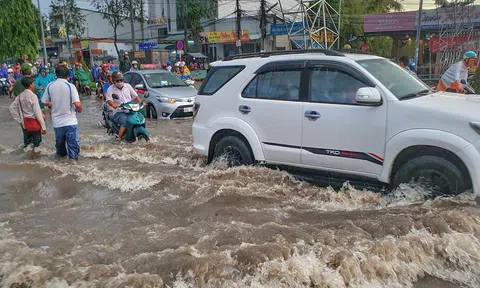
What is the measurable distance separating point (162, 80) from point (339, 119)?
9713 mm

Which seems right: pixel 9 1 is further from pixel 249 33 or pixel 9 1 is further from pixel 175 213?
pixel 175 213

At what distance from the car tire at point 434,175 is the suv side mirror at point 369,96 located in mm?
745

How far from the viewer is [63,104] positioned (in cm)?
728

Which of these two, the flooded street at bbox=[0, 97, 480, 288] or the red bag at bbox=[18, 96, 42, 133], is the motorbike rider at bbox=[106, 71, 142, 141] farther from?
the flooded street at bbox=[0, 97, 480, 288]

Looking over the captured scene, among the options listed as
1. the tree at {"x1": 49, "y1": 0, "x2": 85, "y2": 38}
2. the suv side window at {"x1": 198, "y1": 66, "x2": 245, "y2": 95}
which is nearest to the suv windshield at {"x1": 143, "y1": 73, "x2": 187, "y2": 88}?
the suv side window at {"x1": 198, "y1": 66, "x2": 245, "y2": 95}

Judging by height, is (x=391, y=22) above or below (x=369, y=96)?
above

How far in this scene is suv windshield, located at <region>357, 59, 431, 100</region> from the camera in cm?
500

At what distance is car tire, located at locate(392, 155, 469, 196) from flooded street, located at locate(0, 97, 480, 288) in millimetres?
103

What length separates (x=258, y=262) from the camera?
3.68 meters

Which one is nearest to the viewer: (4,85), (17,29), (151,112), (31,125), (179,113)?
(31,125)

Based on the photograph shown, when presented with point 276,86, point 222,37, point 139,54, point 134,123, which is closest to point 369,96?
point 276,86

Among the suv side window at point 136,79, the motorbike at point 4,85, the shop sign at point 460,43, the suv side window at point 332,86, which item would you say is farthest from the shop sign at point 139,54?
the suv side window at point 332,86

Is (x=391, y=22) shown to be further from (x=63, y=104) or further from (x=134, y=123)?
(x=63, y=104)

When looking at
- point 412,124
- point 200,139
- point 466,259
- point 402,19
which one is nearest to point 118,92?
point 200,139
